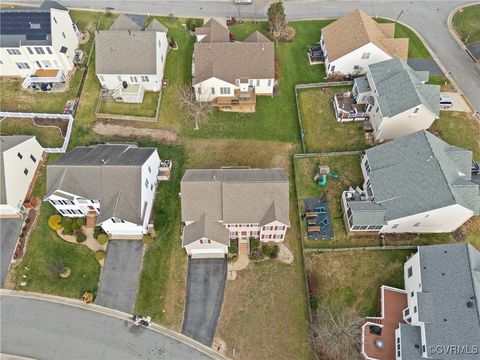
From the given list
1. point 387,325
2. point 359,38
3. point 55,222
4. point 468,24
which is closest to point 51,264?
point 55,222

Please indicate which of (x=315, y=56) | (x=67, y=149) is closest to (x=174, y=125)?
(x=67, y=149)

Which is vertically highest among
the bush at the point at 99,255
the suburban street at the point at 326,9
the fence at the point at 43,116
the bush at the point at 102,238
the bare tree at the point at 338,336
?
the suburban street at the point at 326,9

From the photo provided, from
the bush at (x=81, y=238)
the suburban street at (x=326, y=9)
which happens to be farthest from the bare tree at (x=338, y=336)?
the suburban street at (x=326, y=9)

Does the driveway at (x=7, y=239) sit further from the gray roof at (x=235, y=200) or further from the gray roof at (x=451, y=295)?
the gray roof at (x=451, y=295)

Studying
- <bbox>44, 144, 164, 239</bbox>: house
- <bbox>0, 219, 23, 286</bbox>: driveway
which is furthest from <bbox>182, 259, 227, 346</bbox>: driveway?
<bbox>0, 219, 23, 286</bbox>: driveway

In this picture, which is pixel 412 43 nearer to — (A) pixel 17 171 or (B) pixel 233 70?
(B) pixel 233 70

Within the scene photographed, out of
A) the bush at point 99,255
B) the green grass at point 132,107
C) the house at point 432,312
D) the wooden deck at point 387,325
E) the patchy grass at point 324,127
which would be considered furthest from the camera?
the green grass at point 132,107
